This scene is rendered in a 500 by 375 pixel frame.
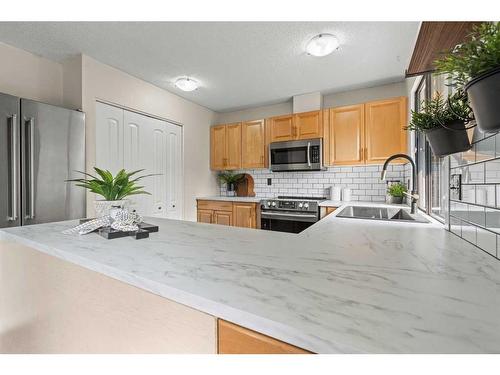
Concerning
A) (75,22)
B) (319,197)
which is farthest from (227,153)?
(75,22)

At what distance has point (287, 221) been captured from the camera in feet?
10.5

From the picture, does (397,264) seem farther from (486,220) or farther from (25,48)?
(25,48)

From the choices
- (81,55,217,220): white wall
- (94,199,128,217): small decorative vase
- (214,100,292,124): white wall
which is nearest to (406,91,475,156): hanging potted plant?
(94,199,128,217): small decorative vase

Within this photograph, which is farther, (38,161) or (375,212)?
(375,212)

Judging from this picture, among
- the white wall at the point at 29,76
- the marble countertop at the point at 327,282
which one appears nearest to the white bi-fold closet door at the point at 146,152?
the white wall at the point at 29,76

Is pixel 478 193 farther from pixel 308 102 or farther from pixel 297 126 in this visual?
pixel 308 102

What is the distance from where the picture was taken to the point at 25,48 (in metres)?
2.31

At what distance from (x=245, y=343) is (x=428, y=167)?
2.30m

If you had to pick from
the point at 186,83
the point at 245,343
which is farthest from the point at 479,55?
the point at 186,83

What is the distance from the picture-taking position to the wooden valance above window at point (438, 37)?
0.86 metres

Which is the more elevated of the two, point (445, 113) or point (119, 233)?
point (445, 113)

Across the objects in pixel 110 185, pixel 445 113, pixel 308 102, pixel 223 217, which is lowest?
pixel 223 217

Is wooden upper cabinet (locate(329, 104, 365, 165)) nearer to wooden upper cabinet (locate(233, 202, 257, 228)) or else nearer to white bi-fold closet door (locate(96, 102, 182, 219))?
wooden upper cabinet (locate(233, 202, 257, 228))

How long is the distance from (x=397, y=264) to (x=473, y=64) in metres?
0.52
